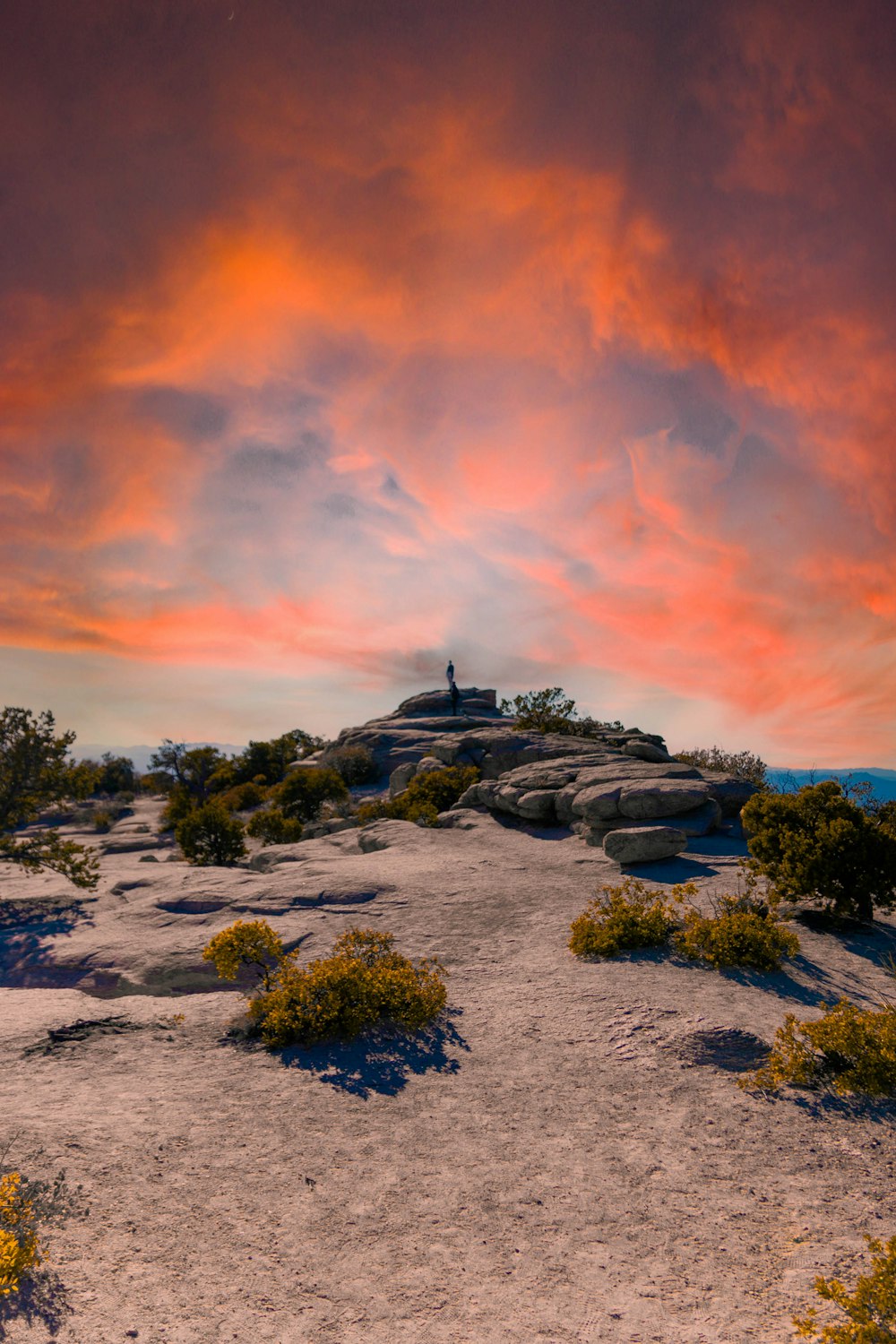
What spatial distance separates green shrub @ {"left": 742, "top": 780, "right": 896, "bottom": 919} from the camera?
13.1 meters

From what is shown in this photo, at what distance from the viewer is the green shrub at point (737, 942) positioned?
1112 centimetres

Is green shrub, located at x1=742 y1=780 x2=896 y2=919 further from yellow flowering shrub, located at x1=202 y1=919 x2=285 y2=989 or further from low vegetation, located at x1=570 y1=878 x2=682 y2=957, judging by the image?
yellow flowering shrub, located at x1=202 y1=919 x2=285 y2=989

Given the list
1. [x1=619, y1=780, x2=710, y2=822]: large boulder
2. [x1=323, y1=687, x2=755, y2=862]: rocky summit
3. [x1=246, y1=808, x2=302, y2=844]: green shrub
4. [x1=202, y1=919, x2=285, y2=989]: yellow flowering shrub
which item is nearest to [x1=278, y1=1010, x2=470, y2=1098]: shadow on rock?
[x1=202, y1=919, x2=285, y2=989]: yellow flowering shrub

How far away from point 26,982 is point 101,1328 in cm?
1153

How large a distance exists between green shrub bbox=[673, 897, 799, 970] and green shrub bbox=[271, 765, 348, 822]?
28978 millimetres

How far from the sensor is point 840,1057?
8164 millimetres

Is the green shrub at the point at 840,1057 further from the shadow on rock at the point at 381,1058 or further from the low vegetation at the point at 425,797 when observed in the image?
the low vegetation at the point at 425,797

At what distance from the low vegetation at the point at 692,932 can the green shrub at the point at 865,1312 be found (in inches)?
262

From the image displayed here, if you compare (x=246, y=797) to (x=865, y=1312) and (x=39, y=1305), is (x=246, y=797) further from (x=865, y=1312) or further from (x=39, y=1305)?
(x=865, y=1312)

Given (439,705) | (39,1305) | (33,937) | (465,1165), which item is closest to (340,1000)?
(465,1165)

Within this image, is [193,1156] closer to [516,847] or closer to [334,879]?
[334,879]

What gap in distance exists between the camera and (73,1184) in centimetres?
611

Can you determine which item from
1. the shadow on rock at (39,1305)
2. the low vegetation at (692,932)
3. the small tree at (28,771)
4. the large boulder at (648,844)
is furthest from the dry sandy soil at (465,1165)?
the small tree at (28,771)

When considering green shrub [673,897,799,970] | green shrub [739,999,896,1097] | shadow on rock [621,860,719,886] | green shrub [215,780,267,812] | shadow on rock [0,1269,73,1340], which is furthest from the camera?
green shrub [215,780,267,812]
